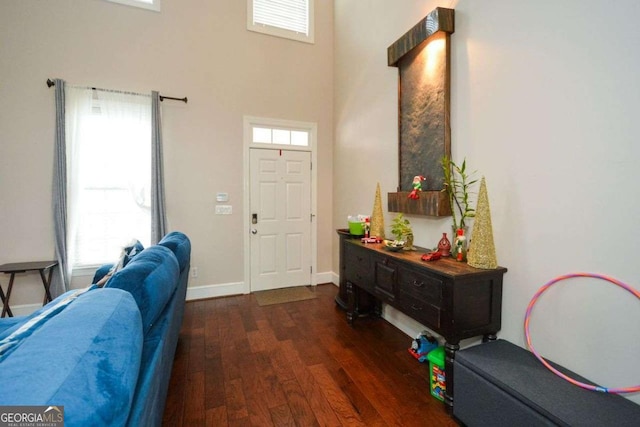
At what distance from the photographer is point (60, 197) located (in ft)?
10.6

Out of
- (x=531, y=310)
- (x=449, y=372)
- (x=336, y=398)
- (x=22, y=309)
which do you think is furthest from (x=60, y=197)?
(x=531, y=310)

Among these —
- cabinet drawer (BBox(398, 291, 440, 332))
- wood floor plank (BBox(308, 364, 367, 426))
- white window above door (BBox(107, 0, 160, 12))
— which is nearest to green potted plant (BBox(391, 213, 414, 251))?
cabinet drawer (BBox(398, 291, 440, 332))

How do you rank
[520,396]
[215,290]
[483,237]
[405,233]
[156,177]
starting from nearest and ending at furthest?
[520,396] → [483,237] → [405,233] → [156,177] → [215,290]

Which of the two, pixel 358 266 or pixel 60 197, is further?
pixel 60 197

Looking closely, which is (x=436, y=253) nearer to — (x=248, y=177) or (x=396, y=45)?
(x=396, y=45)

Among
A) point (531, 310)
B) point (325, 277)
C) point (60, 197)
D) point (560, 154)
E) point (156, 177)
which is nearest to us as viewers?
point (560, 154)

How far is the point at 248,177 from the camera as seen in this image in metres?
4.05

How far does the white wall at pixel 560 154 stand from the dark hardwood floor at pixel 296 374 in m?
0.86

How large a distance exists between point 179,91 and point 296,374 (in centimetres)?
358

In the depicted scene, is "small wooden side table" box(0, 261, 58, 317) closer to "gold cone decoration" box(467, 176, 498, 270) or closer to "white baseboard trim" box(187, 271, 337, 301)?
"white baseboard trim" box(187, 271, 337, 301)

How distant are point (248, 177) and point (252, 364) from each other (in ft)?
8.08

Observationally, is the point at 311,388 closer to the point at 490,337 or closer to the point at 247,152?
the point at 490,337

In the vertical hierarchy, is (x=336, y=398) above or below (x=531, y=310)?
below
